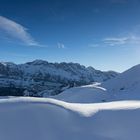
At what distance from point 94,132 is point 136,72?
144 feet

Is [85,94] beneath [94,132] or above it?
above

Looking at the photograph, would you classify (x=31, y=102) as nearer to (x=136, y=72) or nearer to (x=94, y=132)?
(x=94, y=132)

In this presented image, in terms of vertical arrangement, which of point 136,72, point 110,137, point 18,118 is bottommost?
point 110,137

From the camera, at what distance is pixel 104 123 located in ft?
31.3

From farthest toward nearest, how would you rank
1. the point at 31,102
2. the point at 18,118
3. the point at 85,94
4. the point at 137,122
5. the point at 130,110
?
the point at 85,94
the point at 130,110
the point at 137,122
the point at 31,102
the point at 18,118

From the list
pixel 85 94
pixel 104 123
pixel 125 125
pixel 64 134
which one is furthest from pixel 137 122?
pixel 85 94

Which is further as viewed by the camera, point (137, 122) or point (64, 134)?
point (137, 122)

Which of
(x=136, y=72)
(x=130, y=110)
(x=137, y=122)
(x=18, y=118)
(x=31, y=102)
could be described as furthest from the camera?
(x=136, y=72)

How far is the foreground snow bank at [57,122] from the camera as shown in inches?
316

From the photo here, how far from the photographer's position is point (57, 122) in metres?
8.70

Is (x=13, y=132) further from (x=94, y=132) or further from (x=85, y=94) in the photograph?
(x=85, y=94)

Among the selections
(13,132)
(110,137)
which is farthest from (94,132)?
(13,132)

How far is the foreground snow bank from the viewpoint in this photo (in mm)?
8016

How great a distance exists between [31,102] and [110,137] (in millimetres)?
2821
